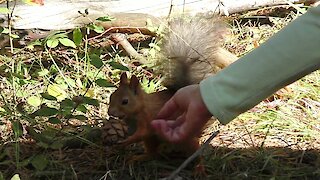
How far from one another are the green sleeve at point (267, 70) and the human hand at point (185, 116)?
0.05 meters

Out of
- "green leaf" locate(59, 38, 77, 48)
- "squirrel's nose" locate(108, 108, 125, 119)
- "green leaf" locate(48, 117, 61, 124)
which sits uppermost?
"green leaf" locate(59, 38, 77, 48)

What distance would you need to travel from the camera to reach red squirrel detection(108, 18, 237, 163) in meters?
2.35

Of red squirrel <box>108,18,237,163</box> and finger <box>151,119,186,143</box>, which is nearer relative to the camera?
finger <box>151,119,186,143</box>

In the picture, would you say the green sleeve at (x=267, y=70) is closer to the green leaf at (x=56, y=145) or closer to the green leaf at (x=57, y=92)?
the green leaf at (x=56, y=145)

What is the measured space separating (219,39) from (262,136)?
0.42m

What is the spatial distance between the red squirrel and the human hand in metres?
0.52

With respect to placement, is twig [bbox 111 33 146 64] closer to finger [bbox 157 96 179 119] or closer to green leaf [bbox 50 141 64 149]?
green leaf [bbox 50 141 64 149]

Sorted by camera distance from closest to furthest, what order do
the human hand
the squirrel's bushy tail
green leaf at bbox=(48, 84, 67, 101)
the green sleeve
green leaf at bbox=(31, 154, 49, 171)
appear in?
the green sleeve, the human hand, green leaf at bbox=(31, 154, 49, 171), the squirrel's bushy tail, green leaf at bbox=(48, 84, 67, 101)

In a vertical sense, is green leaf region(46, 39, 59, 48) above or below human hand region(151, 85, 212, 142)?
below

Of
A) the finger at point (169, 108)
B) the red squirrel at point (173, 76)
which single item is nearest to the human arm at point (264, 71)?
the finger at point (169, 108)

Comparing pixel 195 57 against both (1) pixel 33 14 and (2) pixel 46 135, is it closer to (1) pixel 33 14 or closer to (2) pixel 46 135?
(2) pixel 46 135

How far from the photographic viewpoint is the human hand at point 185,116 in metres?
1.57

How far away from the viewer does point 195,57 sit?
2.50 meters

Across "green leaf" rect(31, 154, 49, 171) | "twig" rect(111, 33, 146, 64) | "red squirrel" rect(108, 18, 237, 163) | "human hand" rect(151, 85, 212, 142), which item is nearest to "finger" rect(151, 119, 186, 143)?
"human hand" rect(151, 85, 212, 142)
